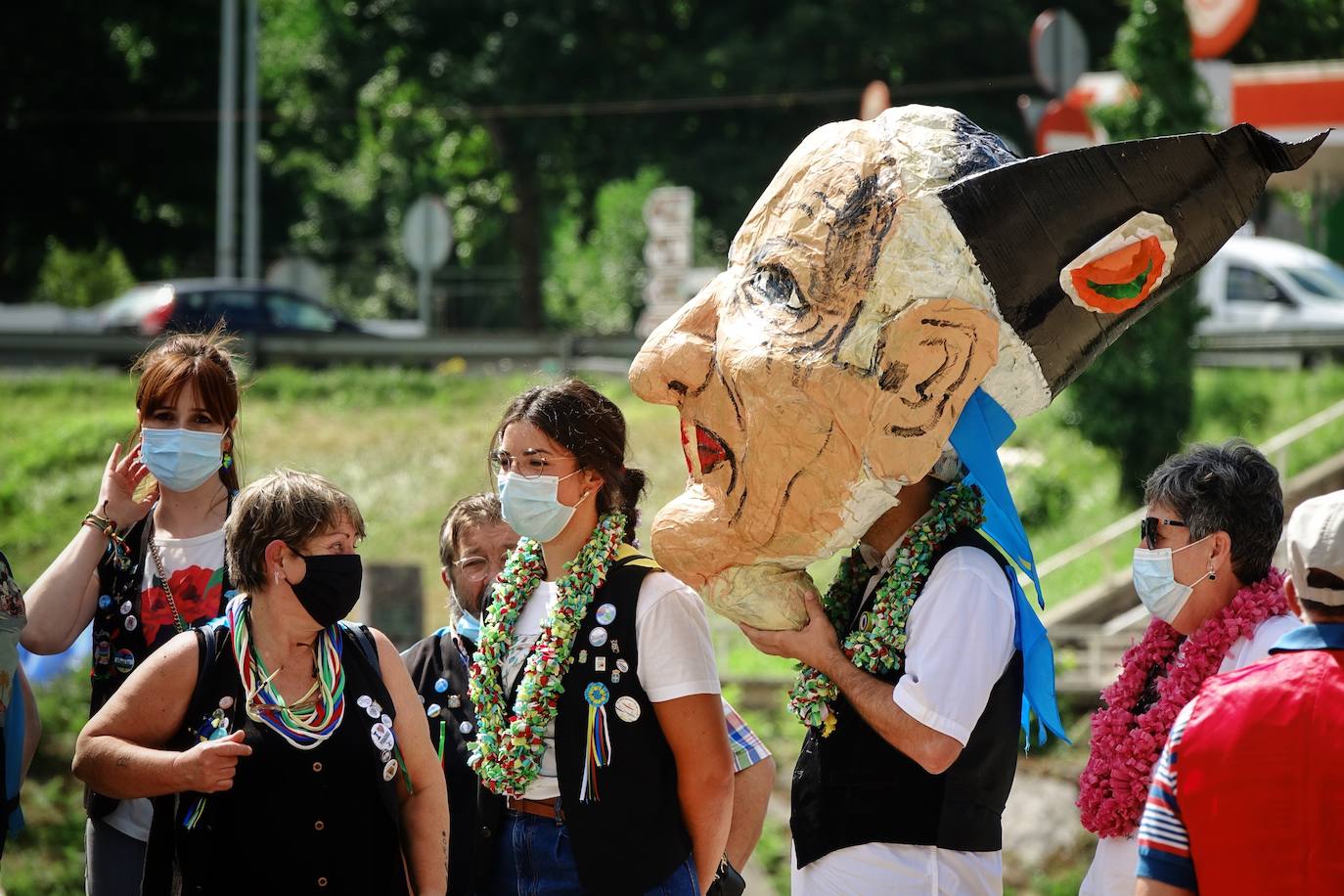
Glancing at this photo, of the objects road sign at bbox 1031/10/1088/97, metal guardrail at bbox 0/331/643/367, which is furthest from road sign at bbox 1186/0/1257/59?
metal guardrail at bbox 0/331/643/367

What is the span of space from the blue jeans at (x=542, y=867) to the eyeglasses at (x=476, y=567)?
74 cm

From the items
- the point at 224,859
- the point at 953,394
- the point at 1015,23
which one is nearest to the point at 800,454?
the point at 953,394

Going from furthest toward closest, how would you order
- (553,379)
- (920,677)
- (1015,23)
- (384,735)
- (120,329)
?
(1015,23), (120,329), (553,379), (384,735), (920,677)

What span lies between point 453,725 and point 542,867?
22.2 inches

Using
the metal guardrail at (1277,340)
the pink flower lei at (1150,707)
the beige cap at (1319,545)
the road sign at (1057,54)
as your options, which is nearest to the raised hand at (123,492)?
the pink flower lei at (1150,707)

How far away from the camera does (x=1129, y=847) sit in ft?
11.4

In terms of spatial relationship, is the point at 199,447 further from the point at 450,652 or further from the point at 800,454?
the point at 800,454

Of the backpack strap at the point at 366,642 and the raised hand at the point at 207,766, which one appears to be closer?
the raised hand at the point at 207,766

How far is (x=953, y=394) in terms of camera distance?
3.25m

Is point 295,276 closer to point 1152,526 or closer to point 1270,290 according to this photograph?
point 1270,290

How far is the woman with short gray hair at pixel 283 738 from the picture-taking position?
338 centimetres

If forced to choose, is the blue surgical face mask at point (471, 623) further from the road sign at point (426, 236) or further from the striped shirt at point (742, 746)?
the road sign at point (426, 236)

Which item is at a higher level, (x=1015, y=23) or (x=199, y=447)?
(x=1015, y=23)

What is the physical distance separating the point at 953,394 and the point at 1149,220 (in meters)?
0.53
